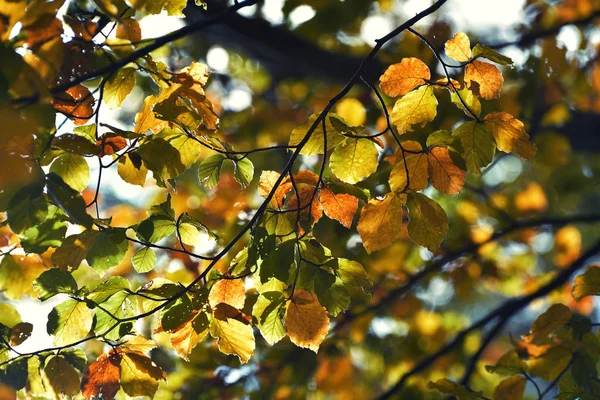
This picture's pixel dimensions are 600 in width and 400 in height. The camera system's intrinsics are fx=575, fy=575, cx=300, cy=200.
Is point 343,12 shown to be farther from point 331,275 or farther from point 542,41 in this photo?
Answer: point 331,275

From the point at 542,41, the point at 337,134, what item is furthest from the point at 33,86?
the point at 542,41

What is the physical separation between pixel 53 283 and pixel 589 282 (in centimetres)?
103

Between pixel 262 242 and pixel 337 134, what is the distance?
0.21m

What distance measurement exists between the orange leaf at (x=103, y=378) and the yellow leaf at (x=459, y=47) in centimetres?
71

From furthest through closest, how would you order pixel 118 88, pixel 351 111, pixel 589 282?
pixel 351 111, pixel 589 282, pixel 118 88

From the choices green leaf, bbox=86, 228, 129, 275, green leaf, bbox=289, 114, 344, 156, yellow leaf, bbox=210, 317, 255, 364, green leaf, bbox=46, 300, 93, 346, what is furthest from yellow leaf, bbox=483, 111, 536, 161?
green leaf, bbox=46, 300, 93, 346

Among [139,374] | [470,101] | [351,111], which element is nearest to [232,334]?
[139,374]

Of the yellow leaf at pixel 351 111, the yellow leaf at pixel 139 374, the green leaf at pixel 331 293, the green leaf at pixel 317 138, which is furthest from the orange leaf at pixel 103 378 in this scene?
the yellow leaf at pixel 351 111

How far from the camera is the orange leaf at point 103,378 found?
0.92m

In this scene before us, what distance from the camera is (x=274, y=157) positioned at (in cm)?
253

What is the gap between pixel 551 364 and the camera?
1.29 m

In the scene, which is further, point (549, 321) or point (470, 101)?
point (549, 321)

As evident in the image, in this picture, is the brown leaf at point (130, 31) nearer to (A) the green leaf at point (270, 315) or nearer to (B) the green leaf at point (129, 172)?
(B) the green leaf at point (129, 172)

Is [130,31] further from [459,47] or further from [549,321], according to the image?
[549,321]
